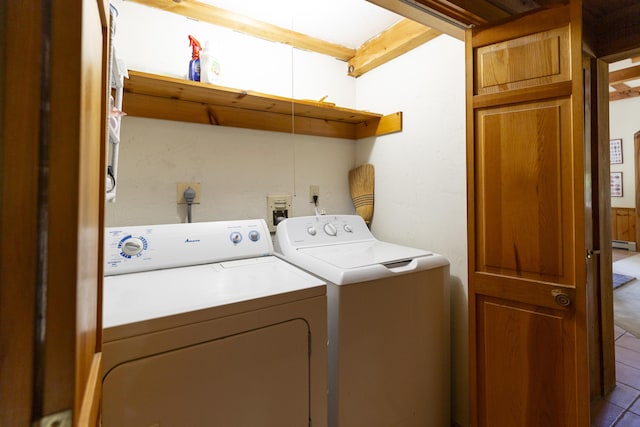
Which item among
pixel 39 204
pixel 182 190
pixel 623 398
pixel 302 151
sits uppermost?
pixel 302 151

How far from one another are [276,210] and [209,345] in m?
1.14

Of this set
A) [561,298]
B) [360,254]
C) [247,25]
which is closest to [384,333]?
[360,254]

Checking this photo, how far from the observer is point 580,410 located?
1087 millimetres

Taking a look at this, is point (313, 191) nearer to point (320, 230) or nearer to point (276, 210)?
point (276, 210)

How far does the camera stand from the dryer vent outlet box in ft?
6.24

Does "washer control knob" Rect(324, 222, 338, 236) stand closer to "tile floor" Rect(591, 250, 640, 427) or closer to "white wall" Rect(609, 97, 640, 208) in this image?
"tile floor" Rect(591, 250, 640, 427)

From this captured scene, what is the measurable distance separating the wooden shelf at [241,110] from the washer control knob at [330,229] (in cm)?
68

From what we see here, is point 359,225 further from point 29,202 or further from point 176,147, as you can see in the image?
point 29,202

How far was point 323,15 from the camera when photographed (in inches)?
69.9

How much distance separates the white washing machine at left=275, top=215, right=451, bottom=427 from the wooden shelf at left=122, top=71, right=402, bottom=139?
2.54ft

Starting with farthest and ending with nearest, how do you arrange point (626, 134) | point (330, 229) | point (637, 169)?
point (626, 134) → point (637, 169) → point (330, 229)

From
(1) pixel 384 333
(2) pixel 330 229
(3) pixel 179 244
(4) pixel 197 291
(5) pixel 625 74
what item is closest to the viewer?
(4) pixel 197 291

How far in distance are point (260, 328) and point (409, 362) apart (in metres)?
0.77

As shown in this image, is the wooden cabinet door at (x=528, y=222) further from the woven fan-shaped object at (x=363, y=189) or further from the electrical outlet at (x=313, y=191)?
the electrical outlet at (x=313, y=191)
